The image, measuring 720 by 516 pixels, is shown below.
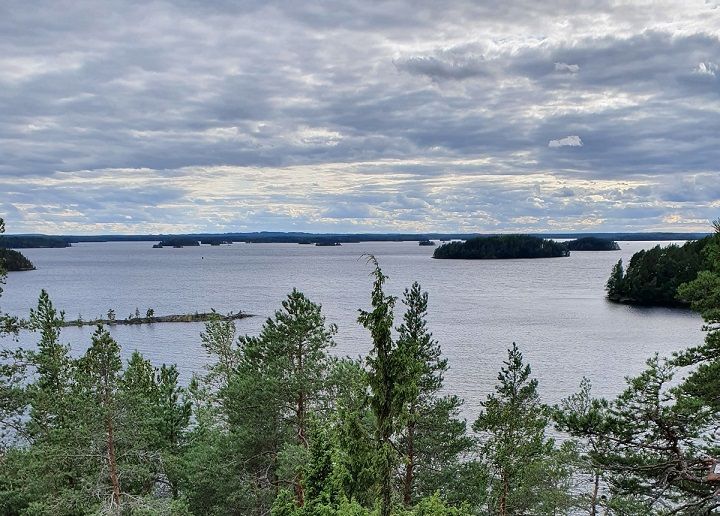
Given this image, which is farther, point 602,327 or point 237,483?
point 602,327

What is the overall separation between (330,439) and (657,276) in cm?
11730

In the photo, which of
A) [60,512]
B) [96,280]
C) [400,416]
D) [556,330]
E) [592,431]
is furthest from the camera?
[96,280]

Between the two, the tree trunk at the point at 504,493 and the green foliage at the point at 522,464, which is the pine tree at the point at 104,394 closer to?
the green foliage at the point at 522,464

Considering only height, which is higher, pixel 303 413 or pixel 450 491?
pixel 303 413

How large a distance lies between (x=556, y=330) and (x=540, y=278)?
307 feet

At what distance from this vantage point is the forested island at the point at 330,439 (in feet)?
38.7

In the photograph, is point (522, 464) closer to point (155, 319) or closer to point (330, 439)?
point (330, 439)

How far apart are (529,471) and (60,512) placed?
1649 cm

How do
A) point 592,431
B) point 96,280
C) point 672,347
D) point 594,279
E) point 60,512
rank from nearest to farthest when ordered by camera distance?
1. point 592,431
2. point 60,512
3. point 672,347
4. point 594,279
5. point 96,280

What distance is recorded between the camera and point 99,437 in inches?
702

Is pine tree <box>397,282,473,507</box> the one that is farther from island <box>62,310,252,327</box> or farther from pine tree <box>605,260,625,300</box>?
pine tree <box>605,260,625,300</box>

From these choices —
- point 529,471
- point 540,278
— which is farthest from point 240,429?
point 540,278

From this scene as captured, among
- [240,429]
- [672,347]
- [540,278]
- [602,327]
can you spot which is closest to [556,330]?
[602,327]

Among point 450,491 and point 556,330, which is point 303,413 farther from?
point 556,330
